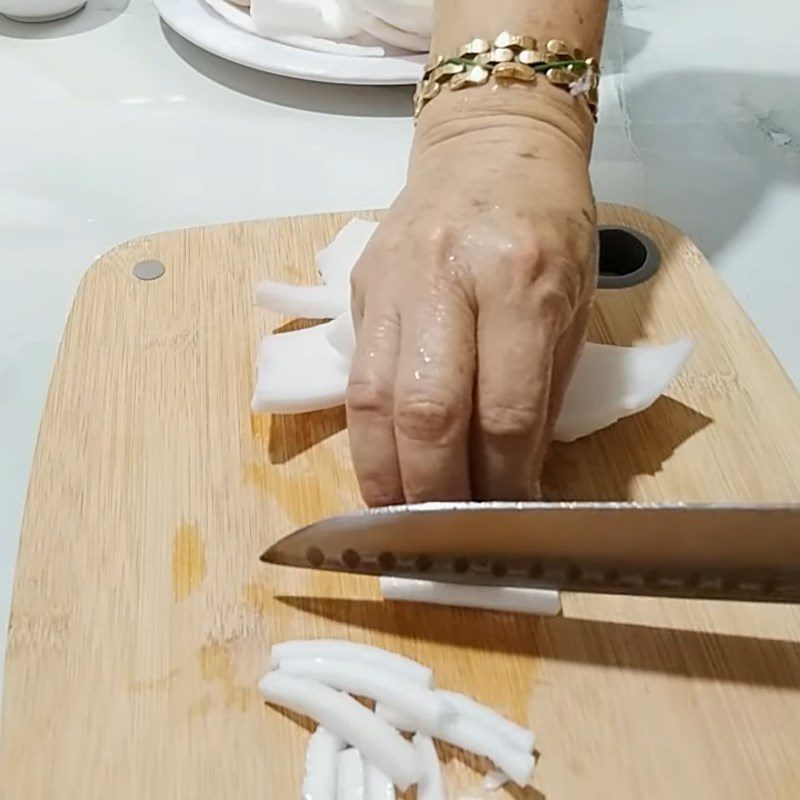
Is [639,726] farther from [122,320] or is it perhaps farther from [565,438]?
[122,320]

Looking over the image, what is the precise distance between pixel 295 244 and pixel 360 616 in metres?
0.37

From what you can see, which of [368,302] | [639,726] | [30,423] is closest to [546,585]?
[639,726]

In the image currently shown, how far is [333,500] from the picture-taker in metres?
0.75

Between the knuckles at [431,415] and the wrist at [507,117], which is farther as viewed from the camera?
the wrist at [507,117]

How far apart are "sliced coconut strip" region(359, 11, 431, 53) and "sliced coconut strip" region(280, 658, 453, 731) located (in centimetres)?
74

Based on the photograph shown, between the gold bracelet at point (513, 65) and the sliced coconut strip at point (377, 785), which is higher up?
the gold bracelet at point (513, 65)

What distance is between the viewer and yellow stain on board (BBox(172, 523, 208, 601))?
692 millimetres

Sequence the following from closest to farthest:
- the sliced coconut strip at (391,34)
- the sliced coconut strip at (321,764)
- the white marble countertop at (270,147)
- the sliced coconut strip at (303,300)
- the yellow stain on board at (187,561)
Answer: the sliced coconut strip at (321,764) < the yellow stain on board at (187,561) < the sliced coconut strip at (303,300) < the white marble countertop at (270,147) < the sliced coconut strip at (391,34)

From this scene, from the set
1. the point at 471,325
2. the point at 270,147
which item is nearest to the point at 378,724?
the point at 471,325

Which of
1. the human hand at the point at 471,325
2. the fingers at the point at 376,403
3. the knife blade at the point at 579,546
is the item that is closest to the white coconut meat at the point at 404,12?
the human hand at the point at 471,325

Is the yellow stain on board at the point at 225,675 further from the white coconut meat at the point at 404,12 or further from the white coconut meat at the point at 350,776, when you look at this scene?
the white coconut meat at the point at 404,12

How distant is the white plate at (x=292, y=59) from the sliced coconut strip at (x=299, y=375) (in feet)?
1.52

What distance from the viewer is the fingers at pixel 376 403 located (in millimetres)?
664

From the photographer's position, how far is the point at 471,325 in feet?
2.19
